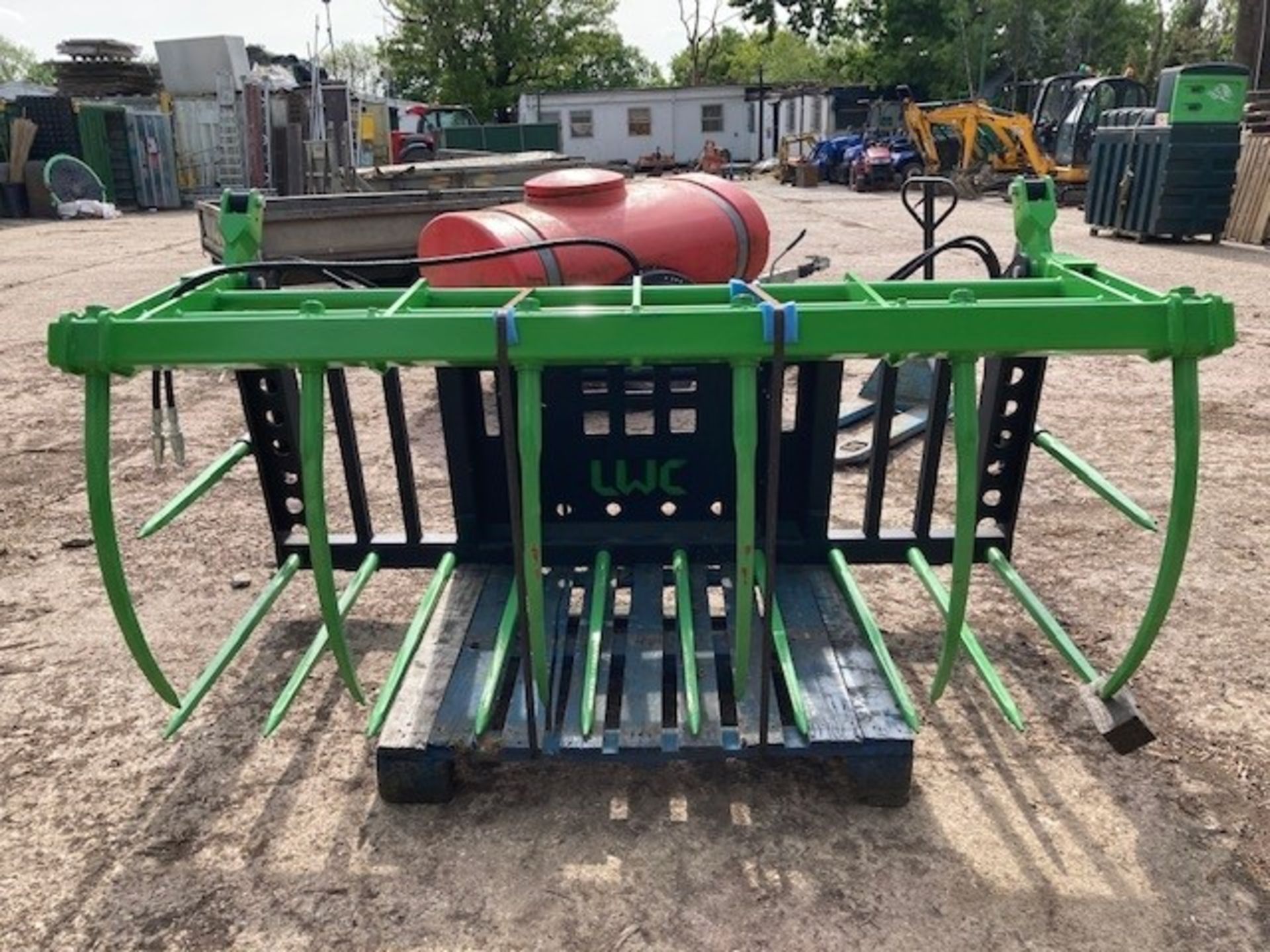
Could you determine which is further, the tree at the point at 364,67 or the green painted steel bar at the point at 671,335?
the tree at the point at 364,67

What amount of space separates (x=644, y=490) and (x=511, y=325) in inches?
45.6

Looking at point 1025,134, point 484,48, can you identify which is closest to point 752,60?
point 484,48

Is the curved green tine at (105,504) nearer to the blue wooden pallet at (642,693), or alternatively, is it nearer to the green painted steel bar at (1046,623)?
the blue wooden pallet at (642,693)

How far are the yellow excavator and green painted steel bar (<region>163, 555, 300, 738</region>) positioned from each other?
15.8 metres

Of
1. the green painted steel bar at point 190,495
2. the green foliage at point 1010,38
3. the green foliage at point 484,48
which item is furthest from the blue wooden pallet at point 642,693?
the green foliage at point 484,48

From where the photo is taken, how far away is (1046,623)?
2535 millimetres

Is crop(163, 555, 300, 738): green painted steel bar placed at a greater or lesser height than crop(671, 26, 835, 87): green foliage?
lesser

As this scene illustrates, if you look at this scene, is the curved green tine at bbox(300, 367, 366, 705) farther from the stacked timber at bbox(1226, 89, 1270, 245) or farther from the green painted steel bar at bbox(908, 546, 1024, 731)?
the stacked timber at bbox(1226, 89, 1270, 245)

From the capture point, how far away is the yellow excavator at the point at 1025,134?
15758mm

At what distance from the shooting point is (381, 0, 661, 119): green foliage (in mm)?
36844

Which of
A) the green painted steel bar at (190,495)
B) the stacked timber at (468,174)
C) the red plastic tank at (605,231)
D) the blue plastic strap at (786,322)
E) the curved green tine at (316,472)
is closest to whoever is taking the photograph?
the blue plastic strap at (786,322)

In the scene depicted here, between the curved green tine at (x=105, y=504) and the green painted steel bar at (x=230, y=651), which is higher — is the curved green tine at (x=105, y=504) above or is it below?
above

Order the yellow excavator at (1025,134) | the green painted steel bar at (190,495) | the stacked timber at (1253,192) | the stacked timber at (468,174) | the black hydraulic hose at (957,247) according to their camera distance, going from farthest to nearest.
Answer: the yellow excavator at (1025,134)
the stacked timber at (1253,192)
the stacked timber at (468,174)
the black hydraulic hose at (957,247)
the green painted steel bar at (190,495)

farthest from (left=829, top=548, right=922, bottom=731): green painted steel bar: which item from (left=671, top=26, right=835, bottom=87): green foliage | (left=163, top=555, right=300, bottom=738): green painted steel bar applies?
(left=671, top=26, right=835, bottom=87): green foliage
